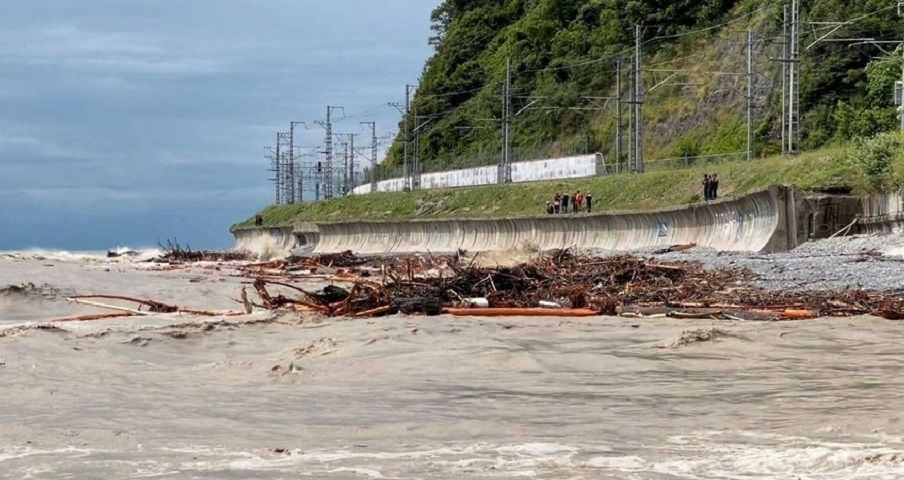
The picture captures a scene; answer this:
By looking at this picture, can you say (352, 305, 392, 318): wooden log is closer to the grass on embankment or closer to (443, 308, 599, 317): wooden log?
(443, 308, 599, 317): wooden log

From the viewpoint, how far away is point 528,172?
84.9m

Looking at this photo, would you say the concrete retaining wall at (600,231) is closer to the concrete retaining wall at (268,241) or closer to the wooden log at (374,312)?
the concrete retaining wall at (268,241)

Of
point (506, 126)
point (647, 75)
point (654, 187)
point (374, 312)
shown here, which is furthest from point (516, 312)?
point (647, 75)

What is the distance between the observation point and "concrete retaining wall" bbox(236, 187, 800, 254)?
30.7m

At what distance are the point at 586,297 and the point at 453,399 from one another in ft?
26.7

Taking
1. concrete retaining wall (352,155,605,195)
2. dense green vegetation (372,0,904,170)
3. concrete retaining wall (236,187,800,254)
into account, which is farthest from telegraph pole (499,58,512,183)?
concrete retaining wall (236,187,800,254)

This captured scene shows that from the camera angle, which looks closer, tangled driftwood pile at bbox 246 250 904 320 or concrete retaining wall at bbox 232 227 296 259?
A: tangled driftwood pile at bbox 246 250 904 320

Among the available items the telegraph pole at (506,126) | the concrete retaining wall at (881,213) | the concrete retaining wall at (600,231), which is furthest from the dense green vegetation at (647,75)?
the concrete retaining wall at (881,213)

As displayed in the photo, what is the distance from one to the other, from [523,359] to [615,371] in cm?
108

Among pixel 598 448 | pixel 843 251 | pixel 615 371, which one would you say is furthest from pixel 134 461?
pixel 843 251

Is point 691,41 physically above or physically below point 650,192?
above

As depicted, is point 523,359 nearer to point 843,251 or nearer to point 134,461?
point 134,461

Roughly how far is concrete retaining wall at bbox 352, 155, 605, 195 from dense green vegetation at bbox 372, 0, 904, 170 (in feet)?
9.75

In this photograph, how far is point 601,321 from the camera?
1443 centimetres
